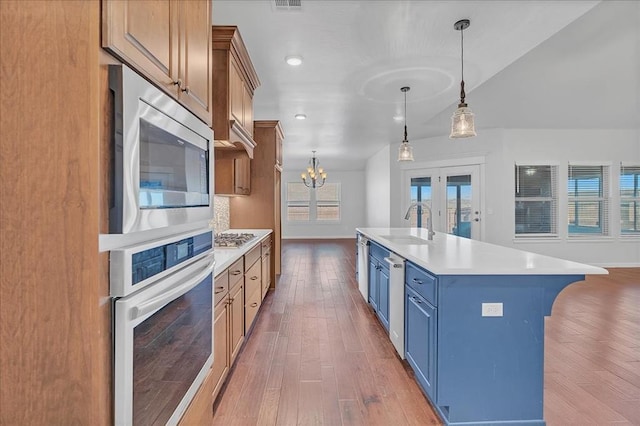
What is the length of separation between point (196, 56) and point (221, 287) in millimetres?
1273

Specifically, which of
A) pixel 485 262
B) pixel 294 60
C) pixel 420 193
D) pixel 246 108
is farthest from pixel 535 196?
pixel 246 108

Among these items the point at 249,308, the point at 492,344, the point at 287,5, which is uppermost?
the point at 287,5

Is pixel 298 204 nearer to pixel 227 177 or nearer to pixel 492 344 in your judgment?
pixel 227 177

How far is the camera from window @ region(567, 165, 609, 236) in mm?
6398

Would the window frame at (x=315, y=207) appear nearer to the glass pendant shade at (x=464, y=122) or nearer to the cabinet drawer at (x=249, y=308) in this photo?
the cabinet drawer at (x=249, y=308)

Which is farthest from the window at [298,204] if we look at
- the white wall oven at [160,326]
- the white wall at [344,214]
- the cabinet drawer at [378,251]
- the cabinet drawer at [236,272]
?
the white wall oven at [160,326]

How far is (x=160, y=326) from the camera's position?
101 centimetres

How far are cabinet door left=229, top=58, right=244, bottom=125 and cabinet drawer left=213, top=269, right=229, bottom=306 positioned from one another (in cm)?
105

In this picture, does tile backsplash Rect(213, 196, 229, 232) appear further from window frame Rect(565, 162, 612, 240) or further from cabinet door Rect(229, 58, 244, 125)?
window frame Rect(565, 162, 612, 240)

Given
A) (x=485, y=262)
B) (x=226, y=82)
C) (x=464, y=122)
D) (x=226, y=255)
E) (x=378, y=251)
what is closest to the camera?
(x=485, y=262)

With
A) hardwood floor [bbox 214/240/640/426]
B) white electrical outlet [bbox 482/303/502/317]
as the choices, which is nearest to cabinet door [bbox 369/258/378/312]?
hardwood floor [bbox 214/240/640/426]

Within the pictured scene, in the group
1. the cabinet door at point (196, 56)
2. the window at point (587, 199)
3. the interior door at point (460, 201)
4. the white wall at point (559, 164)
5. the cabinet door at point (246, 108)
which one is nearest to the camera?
the cabinet door at point (196, 56)

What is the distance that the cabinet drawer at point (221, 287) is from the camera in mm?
1849

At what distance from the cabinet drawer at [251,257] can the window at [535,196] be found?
5.40 meters
